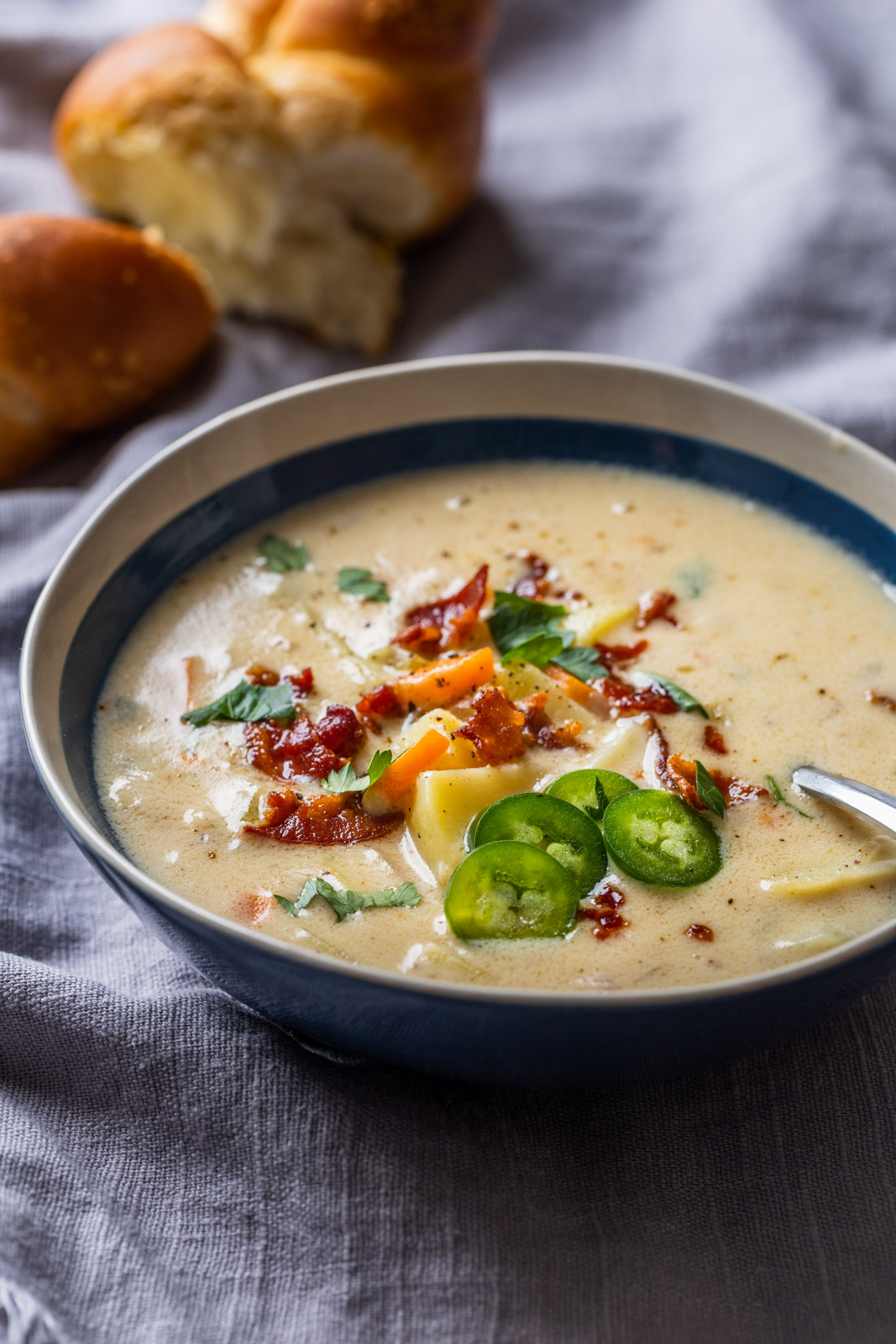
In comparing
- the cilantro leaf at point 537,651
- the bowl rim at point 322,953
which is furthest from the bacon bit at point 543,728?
the bowl rim at point 322,953

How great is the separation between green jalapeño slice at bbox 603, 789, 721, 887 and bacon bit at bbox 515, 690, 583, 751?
0.25 m

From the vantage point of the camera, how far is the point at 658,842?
94.6 inches

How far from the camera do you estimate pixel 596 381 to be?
341cm

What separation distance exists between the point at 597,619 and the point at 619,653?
112 mm

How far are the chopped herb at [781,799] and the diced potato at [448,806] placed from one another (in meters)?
0.51

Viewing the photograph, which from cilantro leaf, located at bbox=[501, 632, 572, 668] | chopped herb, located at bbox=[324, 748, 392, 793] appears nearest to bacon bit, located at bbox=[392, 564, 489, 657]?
cilantro leaf, located at bbox=[501, 632, 572, 668]

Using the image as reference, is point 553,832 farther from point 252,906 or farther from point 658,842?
point 252,906

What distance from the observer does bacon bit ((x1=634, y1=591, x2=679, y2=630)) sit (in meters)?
3.00

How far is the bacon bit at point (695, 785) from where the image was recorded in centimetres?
253

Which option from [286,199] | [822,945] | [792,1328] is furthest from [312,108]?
[792,1328]

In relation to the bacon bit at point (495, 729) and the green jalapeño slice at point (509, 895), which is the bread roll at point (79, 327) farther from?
the green jalapeño slice at point (509, 895)

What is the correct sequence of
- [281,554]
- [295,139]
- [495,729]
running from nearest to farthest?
[495,729]
[281,554]
[295,139]

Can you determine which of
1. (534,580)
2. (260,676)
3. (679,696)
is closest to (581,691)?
(679,696)

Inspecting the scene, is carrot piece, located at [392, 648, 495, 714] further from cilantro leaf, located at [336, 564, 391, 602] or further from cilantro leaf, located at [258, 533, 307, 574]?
cilantro leaf, located at [258, 533, 307, 574]
